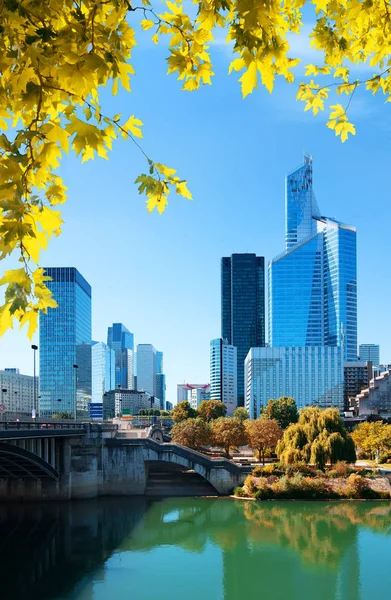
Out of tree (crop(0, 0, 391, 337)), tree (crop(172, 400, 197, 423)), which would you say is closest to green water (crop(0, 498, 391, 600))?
tree (crop(0, 0, 391, 337))

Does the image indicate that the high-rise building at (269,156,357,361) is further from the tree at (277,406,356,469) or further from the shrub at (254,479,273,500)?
the shrub at (254,479,273,500)

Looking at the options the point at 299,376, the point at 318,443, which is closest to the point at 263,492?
the point at 318,443

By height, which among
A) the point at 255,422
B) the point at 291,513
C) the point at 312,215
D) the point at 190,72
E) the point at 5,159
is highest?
the point at 312,215

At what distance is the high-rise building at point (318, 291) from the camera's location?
16788cm

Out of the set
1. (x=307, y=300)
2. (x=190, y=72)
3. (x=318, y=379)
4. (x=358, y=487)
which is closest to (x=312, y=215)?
(x=307, y=300)

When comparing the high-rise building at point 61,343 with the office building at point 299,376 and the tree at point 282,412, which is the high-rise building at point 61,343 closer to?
the office building at point 299,376

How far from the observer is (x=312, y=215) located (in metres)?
193

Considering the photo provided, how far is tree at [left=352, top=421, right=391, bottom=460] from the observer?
216ft

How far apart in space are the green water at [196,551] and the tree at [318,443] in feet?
21.5

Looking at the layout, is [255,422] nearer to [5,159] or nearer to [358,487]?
A: [358,487]

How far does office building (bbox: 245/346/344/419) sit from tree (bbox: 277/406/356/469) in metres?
96.8

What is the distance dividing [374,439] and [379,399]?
44960 millimetres

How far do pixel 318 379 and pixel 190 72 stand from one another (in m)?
155

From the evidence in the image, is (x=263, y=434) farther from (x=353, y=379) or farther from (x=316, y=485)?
(x=353, y=379)
